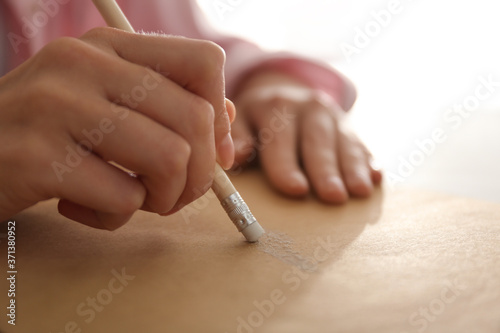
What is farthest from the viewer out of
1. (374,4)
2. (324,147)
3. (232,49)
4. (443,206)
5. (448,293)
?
(374,4)

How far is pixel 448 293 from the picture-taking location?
30 centimetres

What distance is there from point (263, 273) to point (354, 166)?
28cm

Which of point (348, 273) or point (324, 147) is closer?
point (348, 273)

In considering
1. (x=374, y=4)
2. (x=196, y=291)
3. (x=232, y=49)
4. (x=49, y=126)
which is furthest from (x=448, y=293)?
(x=374, y=4)

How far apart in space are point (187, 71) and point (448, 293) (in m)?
0.24

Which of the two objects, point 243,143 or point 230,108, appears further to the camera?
point 243,143

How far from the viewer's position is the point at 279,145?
23.1 inches

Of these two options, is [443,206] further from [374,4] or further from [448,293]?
[374,4]

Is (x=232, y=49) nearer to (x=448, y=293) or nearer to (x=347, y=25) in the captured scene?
(x=347, y=25)

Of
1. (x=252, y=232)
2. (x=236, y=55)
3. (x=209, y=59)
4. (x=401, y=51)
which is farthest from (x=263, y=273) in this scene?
(x=401, y=51)

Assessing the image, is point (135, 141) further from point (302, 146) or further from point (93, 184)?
point (302, 146)

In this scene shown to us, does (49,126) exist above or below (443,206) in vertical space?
above

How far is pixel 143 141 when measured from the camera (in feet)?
1.03

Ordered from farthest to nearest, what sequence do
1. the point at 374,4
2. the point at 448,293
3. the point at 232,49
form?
the point at 374,4, the point at 232,49, the point at 448,293
